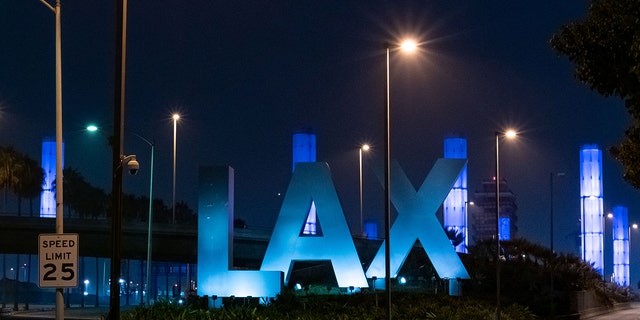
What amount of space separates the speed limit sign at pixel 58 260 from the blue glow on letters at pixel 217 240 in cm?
2446

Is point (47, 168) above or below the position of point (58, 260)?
above

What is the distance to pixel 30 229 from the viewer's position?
8338 centimetres

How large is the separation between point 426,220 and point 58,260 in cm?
3548

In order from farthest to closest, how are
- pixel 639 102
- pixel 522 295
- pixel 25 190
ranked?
pixel 25 190 < pixel 522 295 < pixel 639 102

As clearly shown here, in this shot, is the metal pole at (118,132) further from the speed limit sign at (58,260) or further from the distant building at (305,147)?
the distant building at (305,147)

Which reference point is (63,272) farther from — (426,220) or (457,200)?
(457,200)

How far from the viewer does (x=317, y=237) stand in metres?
48.4

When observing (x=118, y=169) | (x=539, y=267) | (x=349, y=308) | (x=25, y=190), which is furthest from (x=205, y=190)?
(x=25, y=190)

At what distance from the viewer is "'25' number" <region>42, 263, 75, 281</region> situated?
19.1 m

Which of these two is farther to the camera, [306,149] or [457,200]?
[457,200]

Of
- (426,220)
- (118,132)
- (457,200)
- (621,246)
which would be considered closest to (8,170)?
(426,220)

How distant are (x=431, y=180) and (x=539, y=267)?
83.8 feet

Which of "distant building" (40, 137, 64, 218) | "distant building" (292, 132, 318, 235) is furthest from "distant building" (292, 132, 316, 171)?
"distant building" (40, 137, 64, 218)

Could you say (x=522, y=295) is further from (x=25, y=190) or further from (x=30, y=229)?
(x=25, y=190)
